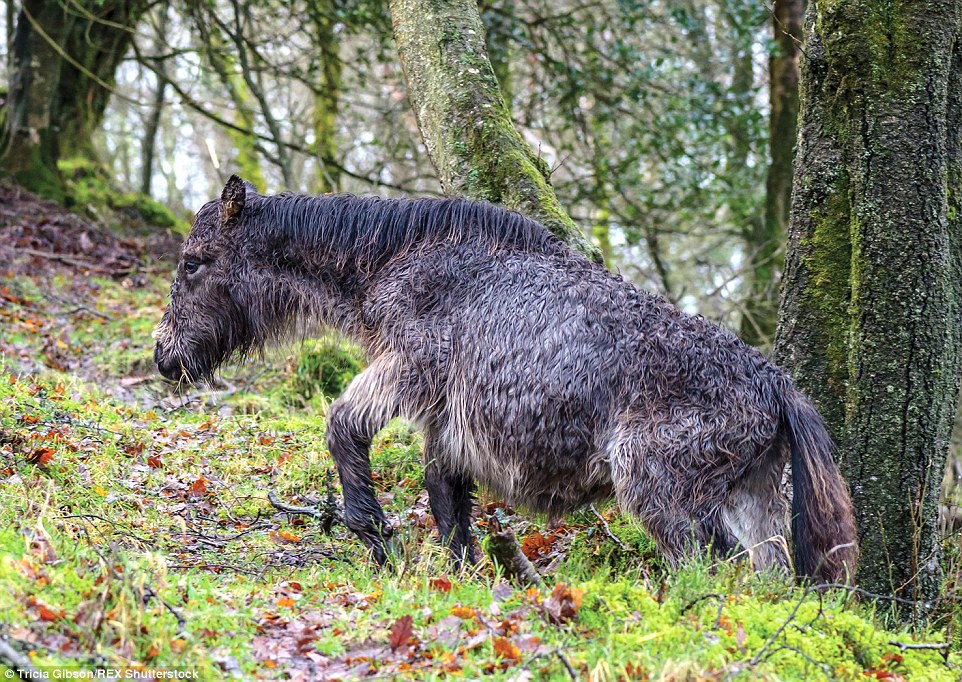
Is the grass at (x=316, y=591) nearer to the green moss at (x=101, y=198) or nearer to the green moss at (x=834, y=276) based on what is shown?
the green moss at (x=834, y=276)

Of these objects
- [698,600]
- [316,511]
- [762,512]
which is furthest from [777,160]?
[698,600]

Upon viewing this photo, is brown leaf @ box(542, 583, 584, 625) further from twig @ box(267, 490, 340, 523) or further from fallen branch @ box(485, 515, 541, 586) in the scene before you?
twig @ box(267, 490, 340, 523)

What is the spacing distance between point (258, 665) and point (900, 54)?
183 inches

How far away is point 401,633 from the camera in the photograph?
3.98 meters

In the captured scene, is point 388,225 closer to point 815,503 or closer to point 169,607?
point 169,607

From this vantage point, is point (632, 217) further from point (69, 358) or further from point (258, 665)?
point (258, 665)

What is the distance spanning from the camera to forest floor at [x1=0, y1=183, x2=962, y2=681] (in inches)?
149

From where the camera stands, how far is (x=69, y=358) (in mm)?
9758

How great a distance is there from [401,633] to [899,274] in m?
3.40

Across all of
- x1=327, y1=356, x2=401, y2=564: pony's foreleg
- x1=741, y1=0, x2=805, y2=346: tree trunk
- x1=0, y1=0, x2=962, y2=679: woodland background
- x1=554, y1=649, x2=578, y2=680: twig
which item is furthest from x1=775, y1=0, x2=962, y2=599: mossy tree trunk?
x1=741, y1=0, x2=805, y2=346: tree trunk

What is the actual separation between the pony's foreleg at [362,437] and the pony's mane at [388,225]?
0.81 metres

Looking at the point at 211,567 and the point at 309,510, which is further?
the point at 309,510

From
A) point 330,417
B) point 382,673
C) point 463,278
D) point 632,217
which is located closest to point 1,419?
point 330,417

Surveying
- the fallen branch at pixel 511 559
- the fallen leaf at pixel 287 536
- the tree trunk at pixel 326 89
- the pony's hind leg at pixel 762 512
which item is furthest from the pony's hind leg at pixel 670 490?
the tree trunk at pixel 326 89
